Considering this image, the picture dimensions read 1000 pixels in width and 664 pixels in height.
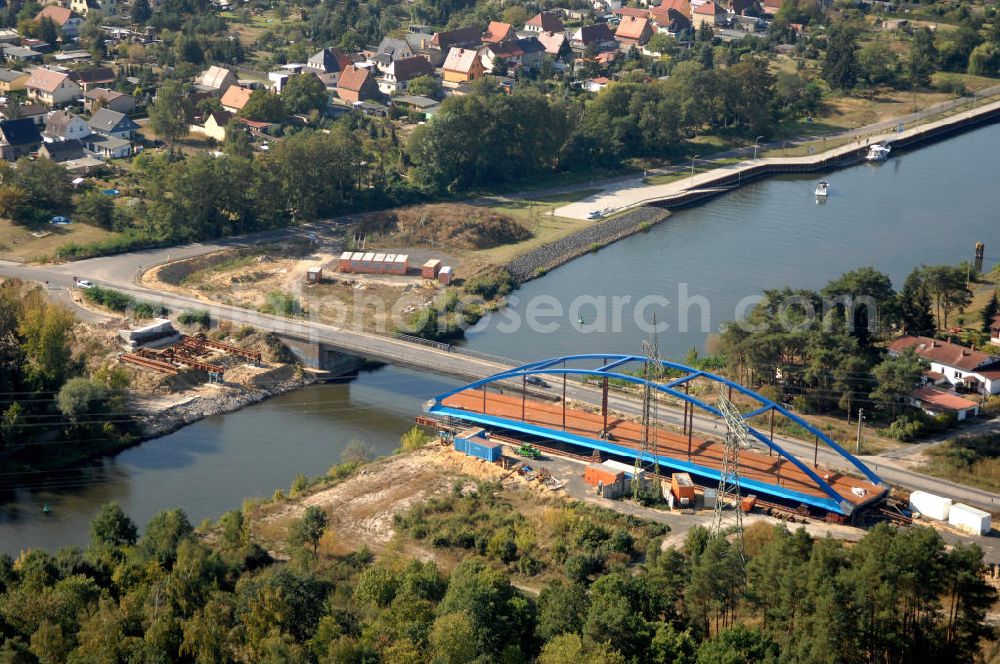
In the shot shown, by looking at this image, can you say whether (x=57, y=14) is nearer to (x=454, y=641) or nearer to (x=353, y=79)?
(x=353, y=79)

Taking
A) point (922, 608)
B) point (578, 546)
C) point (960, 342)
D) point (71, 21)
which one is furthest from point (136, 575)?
point (71, 21)

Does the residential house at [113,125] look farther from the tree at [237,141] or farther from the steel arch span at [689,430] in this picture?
the steel arch span at [689,430]

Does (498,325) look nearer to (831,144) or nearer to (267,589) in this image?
(267,589)

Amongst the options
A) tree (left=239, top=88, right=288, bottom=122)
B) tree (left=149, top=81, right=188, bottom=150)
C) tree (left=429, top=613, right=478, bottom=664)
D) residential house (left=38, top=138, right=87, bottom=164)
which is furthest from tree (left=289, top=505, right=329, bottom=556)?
tree (left=239, top=88, right=288, bottom=122)

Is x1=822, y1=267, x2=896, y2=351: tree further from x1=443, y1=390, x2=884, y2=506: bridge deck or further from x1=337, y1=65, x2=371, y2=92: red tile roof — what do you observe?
x1=337, y1=65, x2=371, y2=92: red tile roof

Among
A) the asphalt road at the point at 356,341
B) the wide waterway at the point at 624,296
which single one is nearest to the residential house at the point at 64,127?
the asphalt road at the point at 356,341

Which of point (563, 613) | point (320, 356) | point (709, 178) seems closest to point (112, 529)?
point (563, 613)
